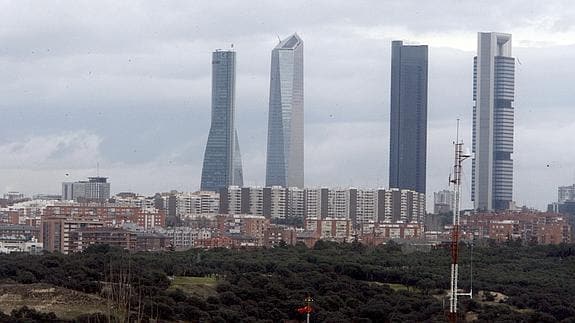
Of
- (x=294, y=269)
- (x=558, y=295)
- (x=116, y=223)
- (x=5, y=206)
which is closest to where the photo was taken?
(x=558, y=295)

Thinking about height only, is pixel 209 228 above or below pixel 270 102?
below

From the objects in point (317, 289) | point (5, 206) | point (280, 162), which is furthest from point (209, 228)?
point (317, 289)

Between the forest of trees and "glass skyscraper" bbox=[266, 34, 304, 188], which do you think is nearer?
the forest of trees

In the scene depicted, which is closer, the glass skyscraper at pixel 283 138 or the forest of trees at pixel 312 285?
the forest of trees at pixel 312 285

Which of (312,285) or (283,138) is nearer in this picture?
(312,285)

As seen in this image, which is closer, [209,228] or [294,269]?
[294,269]

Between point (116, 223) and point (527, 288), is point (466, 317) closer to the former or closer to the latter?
point (527, 288)

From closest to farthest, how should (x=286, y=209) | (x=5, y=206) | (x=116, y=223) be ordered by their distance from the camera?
(x=116, y=223) < (x=5, y=206) < (x=286, y=209)
